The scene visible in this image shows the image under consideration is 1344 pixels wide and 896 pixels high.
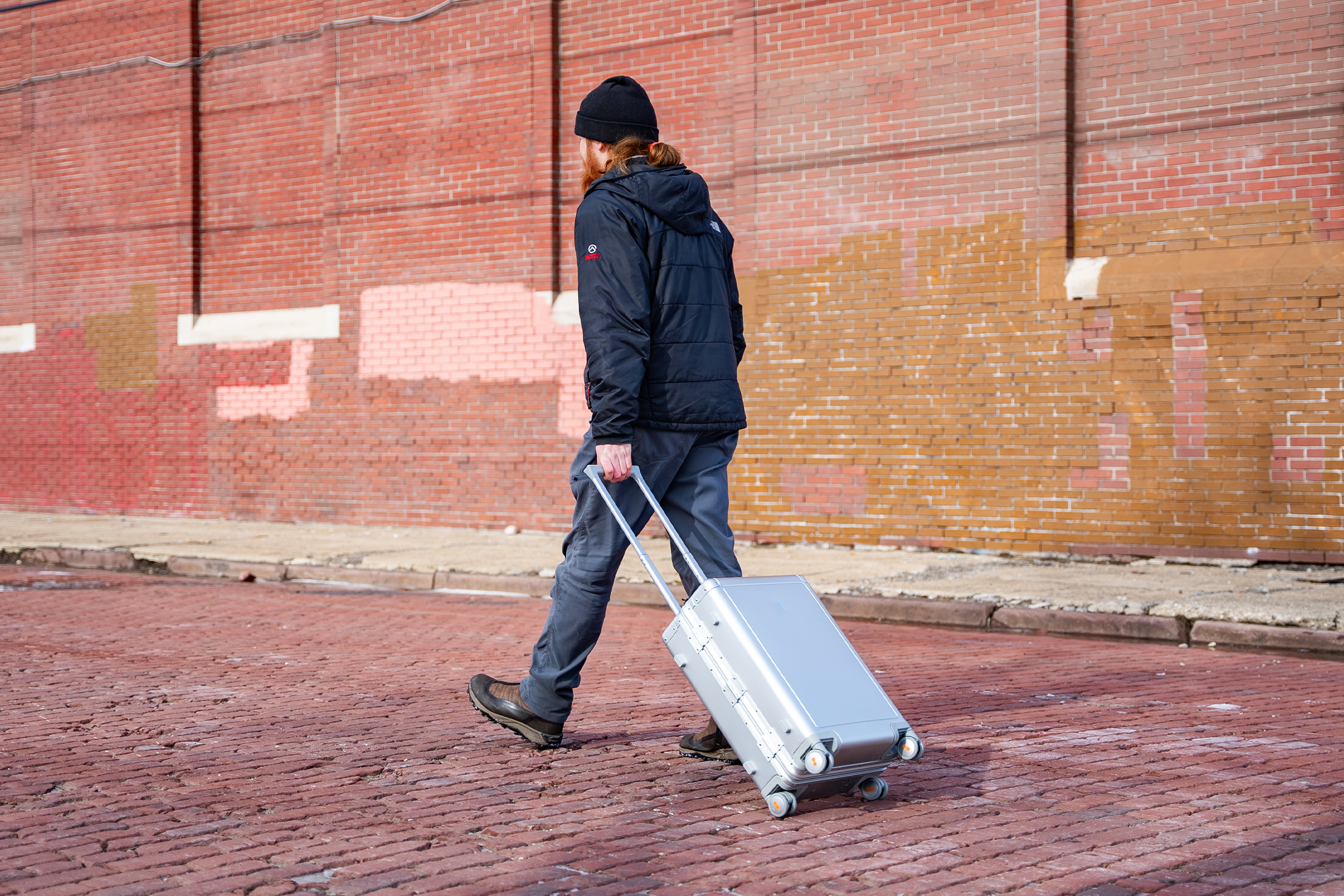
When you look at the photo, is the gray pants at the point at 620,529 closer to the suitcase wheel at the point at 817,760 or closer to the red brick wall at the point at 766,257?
the suitcase wheel at the point at 817,760

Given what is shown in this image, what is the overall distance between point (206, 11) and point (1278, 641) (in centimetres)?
1346

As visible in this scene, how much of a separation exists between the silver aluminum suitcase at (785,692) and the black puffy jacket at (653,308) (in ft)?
2.17

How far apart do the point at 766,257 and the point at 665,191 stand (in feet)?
25.8

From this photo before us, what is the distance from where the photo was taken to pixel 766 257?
12.0 metres

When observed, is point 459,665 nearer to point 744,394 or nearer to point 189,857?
point 189,857

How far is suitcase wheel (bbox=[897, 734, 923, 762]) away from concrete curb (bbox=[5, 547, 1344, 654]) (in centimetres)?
414

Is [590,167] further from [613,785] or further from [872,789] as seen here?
[872,789]

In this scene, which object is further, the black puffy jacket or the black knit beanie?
the black knit beanie

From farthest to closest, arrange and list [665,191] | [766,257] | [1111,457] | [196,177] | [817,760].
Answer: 1. [196,177]
2. [766,257]
3. [1111,457]
4. [665,191]
5. [817,760]

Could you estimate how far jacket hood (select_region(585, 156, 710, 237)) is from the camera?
4.22 metres

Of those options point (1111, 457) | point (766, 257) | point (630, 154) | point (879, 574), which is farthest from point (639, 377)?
point (766, 257)

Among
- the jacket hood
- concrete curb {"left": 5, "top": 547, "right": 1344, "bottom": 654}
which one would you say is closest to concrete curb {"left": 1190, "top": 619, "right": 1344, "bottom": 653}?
concrete curb {"left": 5, "top": 547, "right": 1344, "bottom": 654}

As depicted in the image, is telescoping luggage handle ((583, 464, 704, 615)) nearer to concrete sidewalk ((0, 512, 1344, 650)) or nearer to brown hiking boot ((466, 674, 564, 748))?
brown hiking boot ((466, 674, 564, 748))

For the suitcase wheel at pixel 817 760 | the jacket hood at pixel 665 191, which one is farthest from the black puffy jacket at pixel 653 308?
the suitcase wheel at pixel 817 760
